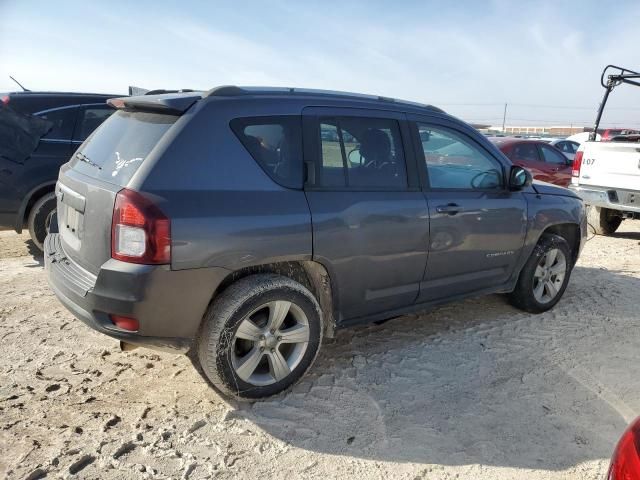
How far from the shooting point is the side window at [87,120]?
231 inches

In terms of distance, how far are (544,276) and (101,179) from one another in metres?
3.74

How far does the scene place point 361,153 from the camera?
3395 mm

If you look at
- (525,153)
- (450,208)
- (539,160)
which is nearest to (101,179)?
(450,208)

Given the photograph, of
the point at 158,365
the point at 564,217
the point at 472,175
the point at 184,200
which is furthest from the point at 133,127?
the point at 564,217

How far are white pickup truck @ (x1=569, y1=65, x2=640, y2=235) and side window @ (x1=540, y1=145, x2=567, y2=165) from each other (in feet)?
7.25

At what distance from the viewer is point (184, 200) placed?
8.67ft

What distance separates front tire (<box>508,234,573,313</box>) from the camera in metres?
4.54

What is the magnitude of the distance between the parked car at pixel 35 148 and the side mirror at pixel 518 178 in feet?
15.0

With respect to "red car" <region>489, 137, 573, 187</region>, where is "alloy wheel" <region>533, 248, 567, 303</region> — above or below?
below

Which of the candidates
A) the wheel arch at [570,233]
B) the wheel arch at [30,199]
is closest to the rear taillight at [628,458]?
the wheel arch at [570,233]

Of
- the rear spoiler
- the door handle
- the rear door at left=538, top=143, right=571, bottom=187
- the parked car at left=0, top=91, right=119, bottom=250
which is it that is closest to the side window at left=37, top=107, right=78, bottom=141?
the parked car at left=0, top=91, right=119, bottom=250

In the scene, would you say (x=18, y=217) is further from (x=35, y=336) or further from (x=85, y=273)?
(x=85, y=273)

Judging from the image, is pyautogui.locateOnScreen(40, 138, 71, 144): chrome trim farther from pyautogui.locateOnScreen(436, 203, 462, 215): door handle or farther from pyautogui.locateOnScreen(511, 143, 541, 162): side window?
pyautogui.locateOnScreen(511, 143, 541, 162): side window

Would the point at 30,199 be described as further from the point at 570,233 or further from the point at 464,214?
the point at 570,233
